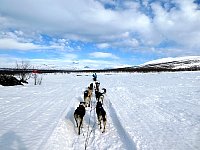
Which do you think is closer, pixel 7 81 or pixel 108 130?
pixel 108 130

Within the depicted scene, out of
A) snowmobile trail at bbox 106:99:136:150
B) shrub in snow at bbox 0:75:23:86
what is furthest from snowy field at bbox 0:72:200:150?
shrub in snow at bbox 0:75:23:86

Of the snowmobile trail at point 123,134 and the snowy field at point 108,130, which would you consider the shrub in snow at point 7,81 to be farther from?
the snowmobile trail at point 123,134

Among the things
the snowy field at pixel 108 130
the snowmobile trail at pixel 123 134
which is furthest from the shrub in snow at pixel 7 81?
the snowmobile trail at pixel 123 134

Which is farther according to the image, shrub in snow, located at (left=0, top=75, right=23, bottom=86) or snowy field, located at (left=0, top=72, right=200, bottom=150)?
shrub in snow, located at (left=0, top=75, right=23, bottom=86)

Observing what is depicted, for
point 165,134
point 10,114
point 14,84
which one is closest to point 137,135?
point 165,134

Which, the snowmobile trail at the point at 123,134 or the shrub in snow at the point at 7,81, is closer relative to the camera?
the snowmobile trail at the point at 123,134

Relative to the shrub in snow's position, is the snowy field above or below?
below

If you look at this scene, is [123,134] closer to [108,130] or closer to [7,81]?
[108,130]

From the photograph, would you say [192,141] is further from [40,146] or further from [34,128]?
[34,128]

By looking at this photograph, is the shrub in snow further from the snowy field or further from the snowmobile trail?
the snowmobile trail

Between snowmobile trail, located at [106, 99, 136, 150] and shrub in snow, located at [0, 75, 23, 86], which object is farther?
shrub in snow, located at [0, 75, 23, 86]

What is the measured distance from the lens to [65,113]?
10969 mm

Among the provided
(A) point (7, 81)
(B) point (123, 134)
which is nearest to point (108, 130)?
(B) point (123, 134)

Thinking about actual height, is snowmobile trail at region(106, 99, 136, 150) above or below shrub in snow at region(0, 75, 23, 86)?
below
